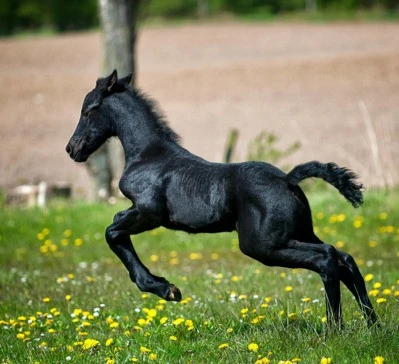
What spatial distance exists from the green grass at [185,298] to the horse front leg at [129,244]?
0.35 m

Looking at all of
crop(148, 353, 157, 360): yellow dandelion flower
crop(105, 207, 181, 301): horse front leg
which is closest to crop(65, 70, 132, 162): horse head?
crop(105, 207, 181, 301): horse front leg

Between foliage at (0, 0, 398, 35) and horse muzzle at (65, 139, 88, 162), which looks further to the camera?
foliage at (0, 0, 398, 35)

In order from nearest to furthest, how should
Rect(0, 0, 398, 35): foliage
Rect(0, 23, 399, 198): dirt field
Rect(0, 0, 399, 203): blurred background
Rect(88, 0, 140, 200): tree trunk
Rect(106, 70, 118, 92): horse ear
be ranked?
Rect(106, 70, 118, 92): horse ear, Rect(88, 0, 140, 200): tree trunk, Rect(0, 0, 399, 203): blurred background, Rect(0, 23, 399, 198): dirt field, Rect(0, 0, 398, 35): foliage

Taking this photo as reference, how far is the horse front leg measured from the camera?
6348mm

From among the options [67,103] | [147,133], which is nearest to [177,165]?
[147,133]

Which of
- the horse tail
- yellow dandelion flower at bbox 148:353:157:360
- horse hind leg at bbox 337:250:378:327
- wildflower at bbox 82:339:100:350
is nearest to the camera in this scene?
yellow dandelion flower at bbox 148:353:157:360

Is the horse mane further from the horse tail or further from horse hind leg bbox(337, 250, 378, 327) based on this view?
horse hind leg bbox(337, 250, 378, 327)

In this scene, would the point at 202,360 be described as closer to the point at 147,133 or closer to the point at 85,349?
the point at 85,349

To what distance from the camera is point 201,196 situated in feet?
20.6

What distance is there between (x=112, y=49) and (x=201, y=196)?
10.5 metres

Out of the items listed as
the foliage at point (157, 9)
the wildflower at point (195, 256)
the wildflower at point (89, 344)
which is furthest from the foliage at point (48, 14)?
the wildflower at point (89, 344)

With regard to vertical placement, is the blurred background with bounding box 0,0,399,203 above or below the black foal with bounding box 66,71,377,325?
below

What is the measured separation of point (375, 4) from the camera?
4703cm

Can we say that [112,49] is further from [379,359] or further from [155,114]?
[379,359]
